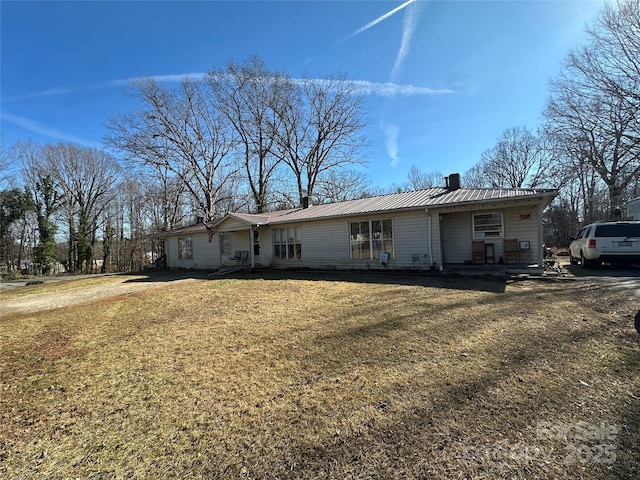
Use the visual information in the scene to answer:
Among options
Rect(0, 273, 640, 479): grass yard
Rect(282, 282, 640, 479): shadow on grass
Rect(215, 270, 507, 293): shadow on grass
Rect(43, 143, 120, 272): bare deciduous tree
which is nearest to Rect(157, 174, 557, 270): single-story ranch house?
Rect(215, 270, 507, 293): shadow on grass

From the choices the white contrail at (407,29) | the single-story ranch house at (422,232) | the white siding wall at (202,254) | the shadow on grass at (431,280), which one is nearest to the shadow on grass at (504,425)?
the shadow on grass at (431,280)

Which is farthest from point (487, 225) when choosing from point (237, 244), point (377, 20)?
point (237, 244)

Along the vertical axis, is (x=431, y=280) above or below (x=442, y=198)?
below

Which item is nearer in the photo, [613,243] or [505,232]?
[613,243]

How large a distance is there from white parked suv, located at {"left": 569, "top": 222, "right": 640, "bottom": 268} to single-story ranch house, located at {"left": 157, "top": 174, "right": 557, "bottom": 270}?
6.48 feet

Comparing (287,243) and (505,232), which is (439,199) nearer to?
(505,232)

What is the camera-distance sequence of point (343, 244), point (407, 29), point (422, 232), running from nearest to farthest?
point (407, 29) → point (422, 232) → point (343, 244)

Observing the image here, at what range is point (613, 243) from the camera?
1000 centimetres

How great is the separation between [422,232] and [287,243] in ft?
22.6

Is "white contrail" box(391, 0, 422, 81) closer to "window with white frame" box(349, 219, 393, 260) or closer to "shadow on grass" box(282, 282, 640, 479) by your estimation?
"window with white frame" box(349, 219, 393, 260)

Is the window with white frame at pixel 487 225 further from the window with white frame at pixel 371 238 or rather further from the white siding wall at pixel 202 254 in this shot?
the white siding wall at pixel 202 254

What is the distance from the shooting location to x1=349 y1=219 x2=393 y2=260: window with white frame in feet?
40.1

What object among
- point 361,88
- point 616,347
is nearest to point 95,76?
point 616,347

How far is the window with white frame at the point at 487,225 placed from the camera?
11062 millimetres
